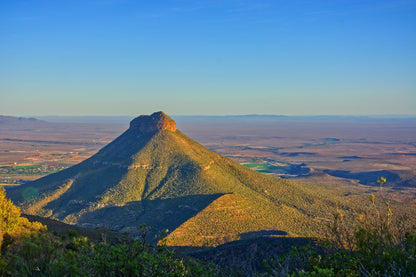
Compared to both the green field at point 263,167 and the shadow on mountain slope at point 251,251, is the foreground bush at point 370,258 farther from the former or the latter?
the green field at point 263,167

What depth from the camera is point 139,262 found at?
51.3 ft

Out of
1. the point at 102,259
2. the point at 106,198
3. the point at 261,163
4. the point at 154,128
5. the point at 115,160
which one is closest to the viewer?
the point at 102,259

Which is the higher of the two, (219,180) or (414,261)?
(414,261)

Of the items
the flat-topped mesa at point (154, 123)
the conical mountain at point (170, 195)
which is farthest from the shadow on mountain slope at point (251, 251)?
the flat-topped mesa at point (154, 123)

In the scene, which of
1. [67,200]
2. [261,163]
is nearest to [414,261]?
[67,200]

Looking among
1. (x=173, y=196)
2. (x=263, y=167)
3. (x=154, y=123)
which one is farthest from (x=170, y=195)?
(x=263, y=167)

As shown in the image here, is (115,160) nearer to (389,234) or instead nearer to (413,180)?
(389,234)

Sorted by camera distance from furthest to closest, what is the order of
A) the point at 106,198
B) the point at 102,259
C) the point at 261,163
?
the point at 261,163
the point at 106,198
the point at 102,259

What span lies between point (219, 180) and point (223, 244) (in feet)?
96.6

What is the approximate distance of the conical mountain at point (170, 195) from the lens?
5622 centimetres

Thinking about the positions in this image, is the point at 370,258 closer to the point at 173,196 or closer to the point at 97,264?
the point at 97,264

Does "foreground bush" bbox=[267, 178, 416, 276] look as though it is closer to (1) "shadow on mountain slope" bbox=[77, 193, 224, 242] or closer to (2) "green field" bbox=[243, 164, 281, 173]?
(1) "shadow on mountain slope" bbox=[77, 193, 224, 242]

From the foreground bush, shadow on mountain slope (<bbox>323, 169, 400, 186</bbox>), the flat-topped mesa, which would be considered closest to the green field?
shadow on mountain slope (<bbox>323, 169, 400, 186</bbox>)

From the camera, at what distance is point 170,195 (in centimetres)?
7012
